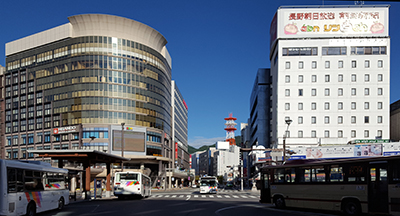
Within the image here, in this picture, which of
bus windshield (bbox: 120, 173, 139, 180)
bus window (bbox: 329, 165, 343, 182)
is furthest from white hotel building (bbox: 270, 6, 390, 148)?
bus window (bbox: 329, 165, 343, 182)

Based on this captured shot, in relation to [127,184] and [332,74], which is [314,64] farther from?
[127,184]

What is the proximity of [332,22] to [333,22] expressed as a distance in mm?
215

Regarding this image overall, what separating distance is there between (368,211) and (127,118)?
75.1 meters

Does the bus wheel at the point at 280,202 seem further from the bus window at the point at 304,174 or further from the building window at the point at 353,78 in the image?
the building window at the point at 353,78

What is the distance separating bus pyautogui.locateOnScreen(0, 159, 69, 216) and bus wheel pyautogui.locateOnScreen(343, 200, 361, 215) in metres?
15.9

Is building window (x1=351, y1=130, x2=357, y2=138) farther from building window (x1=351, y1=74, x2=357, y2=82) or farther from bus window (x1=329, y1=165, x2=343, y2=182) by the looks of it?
bus window (x1=329, y1=165, x2=343, y2=182)

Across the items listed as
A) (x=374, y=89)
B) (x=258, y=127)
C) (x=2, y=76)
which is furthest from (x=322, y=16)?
(x=2, y=76)

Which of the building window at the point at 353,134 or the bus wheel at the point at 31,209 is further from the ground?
the building window at the point at 353,134

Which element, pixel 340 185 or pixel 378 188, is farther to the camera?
pixel 340 185

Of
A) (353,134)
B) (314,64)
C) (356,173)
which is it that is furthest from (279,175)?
(314,64)

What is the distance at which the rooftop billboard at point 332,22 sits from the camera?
7556 centimetres

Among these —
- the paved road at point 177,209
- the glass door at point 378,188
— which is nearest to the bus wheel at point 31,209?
the paved road at point 177,209

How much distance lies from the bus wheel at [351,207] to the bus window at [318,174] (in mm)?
1845

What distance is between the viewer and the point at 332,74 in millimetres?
76375
